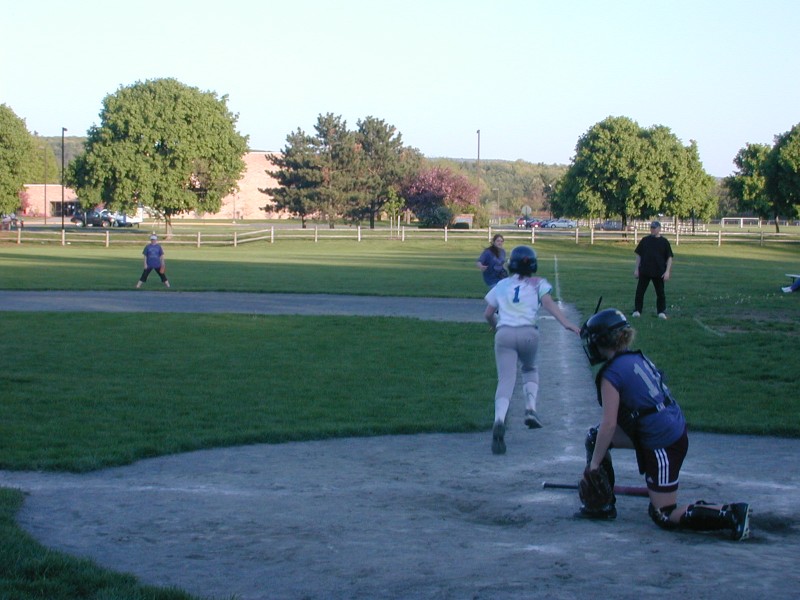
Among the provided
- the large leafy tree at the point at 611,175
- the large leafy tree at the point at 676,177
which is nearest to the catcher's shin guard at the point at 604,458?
the large leafy tree at the point at 611,175

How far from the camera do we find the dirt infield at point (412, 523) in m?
5.00

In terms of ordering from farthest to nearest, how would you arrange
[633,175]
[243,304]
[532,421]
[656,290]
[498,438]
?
1. [633,175]
2. [243,304]
3. [656,290]
4. [532,421]
5. [498,438]

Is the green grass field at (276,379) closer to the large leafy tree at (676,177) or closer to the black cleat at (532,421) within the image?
the black cleat at (532,421)

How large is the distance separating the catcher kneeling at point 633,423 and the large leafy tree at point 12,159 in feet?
239

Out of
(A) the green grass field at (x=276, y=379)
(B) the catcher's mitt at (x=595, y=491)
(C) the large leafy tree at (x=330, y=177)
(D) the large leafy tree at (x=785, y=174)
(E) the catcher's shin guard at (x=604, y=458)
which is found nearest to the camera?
(B) the catcher's mitt at (x=595, y=491)

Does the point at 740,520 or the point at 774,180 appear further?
the point at 774,180

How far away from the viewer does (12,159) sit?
72.4m

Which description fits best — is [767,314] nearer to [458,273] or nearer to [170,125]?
[458,273]

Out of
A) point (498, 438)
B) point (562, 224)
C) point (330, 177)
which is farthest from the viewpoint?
point (562, 224)

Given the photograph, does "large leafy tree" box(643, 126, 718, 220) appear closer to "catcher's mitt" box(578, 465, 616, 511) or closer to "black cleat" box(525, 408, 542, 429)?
"black cleat" box(525, 408, 542, 429)

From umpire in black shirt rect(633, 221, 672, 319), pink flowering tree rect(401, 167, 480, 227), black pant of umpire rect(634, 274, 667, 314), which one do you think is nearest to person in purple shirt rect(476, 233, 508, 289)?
umpire in black shirt rect(633, 221, 672, 319)

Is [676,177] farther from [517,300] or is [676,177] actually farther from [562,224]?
[517,300]

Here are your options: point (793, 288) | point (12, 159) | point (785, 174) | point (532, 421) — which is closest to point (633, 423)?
point (532, 421)

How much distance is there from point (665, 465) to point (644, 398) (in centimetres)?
44
